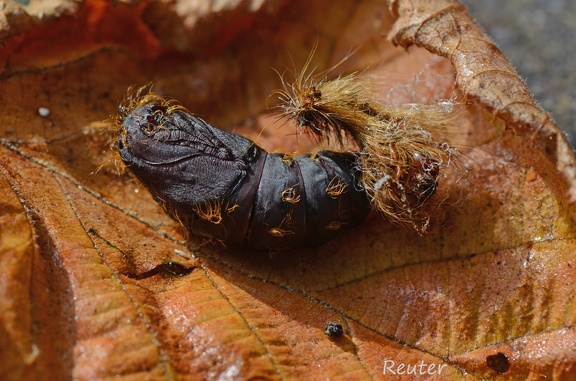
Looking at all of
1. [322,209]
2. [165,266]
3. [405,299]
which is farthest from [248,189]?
[405,299]

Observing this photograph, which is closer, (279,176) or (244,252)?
(279,176)

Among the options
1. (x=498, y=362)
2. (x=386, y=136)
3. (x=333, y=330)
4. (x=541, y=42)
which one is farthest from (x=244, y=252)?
(x=541, y=42)

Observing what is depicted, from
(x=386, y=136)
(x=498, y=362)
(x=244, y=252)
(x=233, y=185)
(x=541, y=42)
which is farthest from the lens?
(x=541, y=42)

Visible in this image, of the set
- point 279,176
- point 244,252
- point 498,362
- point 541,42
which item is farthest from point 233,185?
point 541,42

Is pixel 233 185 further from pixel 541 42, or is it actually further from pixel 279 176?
pixel 541 42

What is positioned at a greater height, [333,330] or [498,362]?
[498,362]

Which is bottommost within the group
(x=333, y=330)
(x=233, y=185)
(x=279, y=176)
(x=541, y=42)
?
(x=333, y=330)

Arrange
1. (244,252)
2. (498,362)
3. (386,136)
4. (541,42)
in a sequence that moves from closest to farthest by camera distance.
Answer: (498,362)
(386,136)
(244,252)
(541,42)
